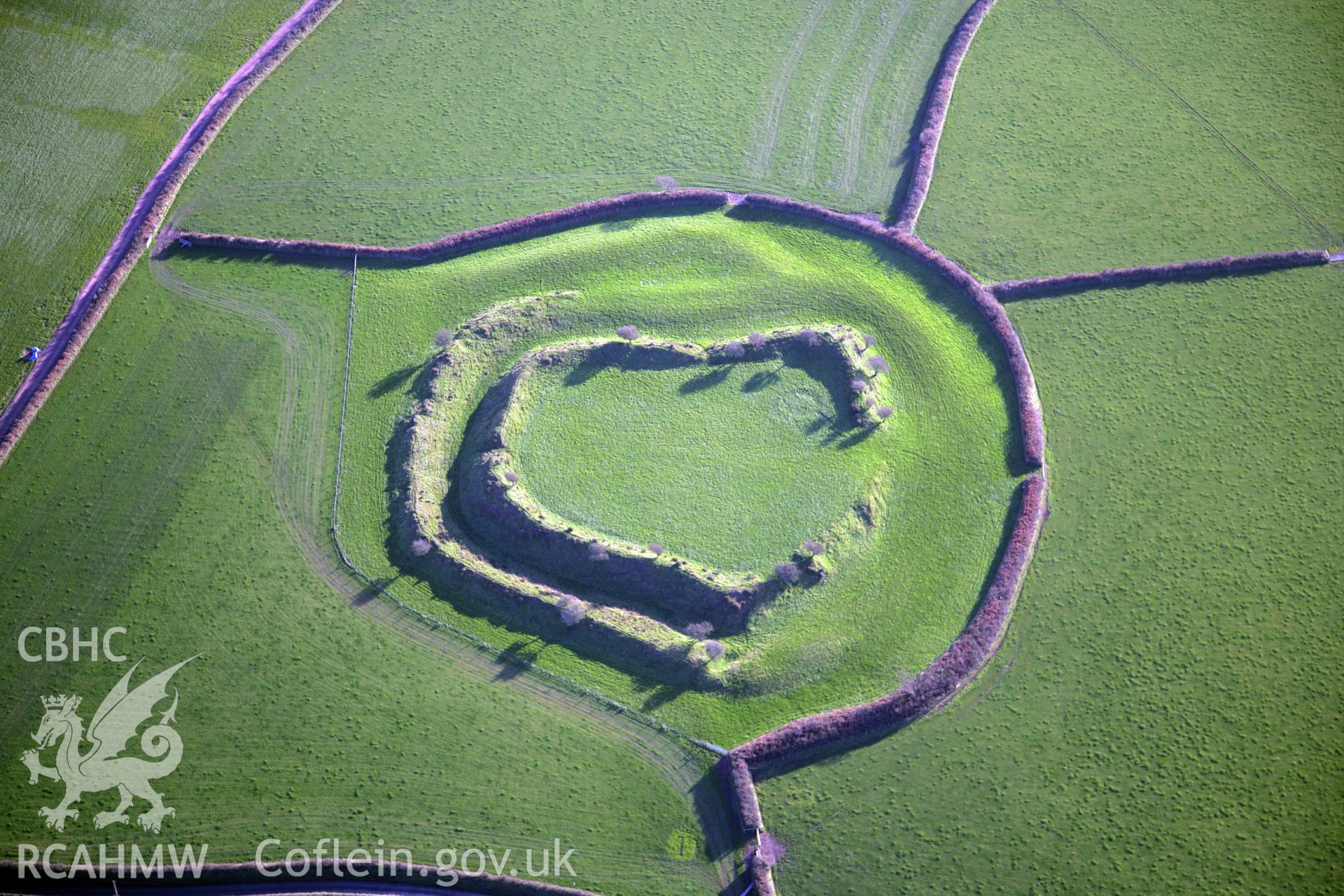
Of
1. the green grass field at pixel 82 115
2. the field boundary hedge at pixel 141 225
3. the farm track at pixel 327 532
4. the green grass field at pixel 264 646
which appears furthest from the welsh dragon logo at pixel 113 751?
the green grass field at pixel 82 115

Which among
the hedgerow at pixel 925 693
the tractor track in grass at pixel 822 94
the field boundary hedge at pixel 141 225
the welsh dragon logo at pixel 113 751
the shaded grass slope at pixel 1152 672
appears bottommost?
the shaded grass slope at pixel 1152 672

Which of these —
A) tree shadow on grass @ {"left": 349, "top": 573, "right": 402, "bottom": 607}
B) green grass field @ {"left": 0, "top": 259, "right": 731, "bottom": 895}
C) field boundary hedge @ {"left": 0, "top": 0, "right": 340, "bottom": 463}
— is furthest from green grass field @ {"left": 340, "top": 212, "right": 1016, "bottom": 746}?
field boundary hedge @ {"left": 0, "top": 0, "right": 340, "bottom": 463}

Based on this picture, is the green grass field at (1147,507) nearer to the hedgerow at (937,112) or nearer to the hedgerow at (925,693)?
the hedgerow at (925,693)

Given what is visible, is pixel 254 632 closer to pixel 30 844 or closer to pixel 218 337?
pixel 30 844

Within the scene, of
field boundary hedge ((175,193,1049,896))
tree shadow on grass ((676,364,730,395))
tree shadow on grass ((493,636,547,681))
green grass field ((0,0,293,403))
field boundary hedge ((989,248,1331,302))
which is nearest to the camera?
field boundary hedge ((175,193,1049,896))

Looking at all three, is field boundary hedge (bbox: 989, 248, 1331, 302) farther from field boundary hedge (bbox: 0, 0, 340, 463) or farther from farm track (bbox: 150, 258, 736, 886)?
field boundary hedge (bbox: 0, 0, 340, 463)

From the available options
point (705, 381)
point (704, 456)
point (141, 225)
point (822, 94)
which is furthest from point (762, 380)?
point (141, 225)

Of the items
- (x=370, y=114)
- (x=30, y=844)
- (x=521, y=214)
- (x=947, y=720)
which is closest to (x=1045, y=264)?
(x=947, y=720)
